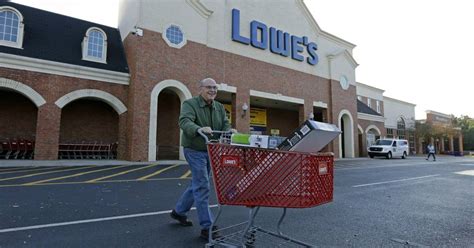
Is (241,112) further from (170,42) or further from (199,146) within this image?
(199,146)

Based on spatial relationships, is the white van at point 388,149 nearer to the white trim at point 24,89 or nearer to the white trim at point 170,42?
the white trim at point 170,42

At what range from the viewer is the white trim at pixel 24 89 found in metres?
11.9

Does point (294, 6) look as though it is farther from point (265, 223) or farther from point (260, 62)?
point (265, 223)

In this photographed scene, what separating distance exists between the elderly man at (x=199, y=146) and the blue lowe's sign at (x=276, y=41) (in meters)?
15.5

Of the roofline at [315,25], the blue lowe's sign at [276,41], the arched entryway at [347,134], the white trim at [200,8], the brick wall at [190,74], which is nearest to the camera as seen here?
the brick wall at [190,74]

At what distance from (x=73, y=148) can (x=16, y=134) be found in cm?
271

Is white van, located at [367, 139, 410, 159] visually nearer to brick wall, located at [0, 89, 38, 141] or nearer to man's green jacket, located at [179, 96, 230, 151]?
man's green jacket, located at [179, 96, 230, 151]

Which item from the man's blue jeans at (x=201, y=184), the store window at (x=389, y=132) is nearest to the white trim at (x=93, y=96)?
the man's blue jeans at (x=201, y=184)

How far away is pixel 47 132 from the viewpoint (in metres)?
12.6

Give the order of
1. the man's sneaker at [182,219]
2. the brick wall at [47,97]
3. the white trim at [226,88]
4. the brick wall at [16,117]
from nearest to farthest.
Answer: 1. the man's sneaker at [182,219]
2. the brick wall at [47,97]
3. the brick wall at [16,117]
4. the white trim at [226,88]

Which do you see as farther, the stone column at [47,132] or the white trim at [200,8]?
the white trim at [200,8]

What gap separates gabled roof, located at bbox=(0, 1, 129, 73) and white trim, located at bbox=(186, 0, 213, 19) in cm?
501

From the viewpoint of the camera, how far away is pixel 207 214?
10.2ft

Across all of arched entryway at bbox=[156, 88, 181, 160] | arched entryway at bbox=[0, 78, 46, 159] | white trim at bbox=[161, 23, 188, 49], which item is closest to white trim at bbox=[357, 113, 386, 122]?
arched entryway at bbox=[156, 88, 181, 160]
